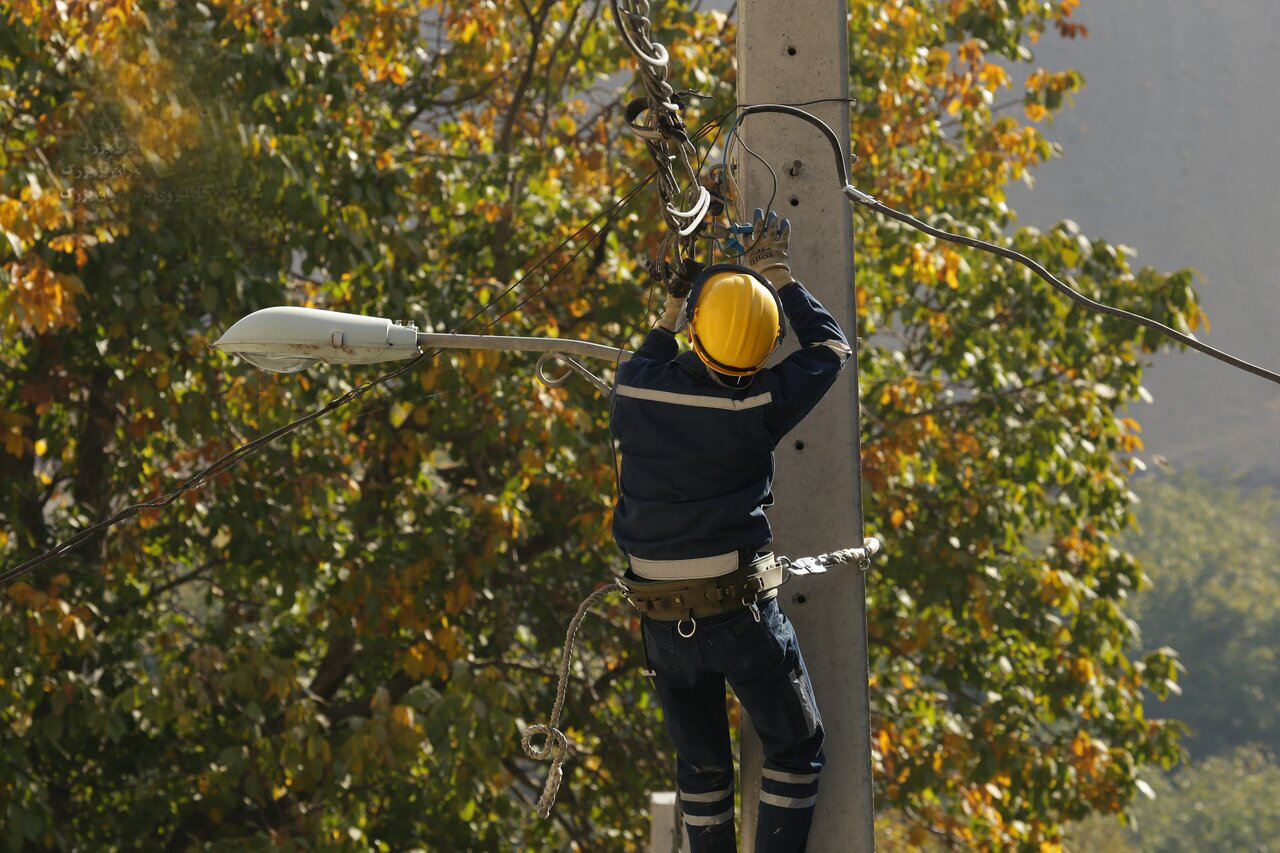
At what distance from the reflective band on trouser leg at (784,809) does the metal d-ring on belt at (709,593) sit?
1.38 feet

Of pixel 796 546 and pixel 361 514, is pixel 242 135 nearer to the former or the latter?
pixel 361 514

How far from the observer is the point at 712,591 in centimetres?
325

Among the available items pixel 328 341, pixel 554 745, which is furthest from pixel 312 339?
pixel 554 745

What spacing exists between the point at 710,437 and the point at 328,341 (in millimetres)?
1143

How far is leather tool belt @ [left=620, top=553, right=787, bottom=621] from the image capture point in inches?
128

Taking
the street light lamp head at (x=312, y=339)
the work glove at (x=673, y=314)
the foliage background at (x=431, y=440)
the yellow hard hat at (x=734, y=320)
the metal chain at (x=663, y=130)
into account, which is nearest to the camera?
the yellow hard hat at (x=734, y=320)

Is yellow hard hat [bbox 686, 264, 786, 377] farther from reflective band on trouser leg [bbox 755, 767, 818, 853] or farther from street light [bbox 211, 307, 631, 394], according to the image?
reflective band on trouser leg [bbox 755, 767, 818, 853]

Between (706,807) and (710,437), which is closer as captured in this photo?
(710,437)

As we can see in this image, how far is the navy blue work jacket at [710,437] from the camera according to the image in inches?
127

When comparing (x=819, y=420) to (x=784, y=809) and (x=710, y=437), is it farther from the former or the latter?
(x=784, y=809)

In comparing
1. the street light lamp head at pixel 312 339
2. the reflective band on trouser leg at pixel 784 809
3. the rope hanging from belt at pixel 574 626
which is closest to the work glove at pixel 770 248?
the rope hanging from belt at pixel 574 626

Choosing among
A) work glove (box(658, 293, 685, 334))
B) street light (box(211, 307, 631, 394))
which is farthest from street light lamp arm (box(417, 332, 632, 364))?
work glove (box(658, 293, 685, 334))

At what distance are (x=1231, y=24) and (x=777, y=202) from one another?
431 feet

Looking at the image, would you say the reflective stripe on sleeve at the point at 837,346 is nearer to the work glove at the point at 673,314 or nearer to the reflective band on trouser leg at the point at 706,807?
the work glove at the point at 673,314
